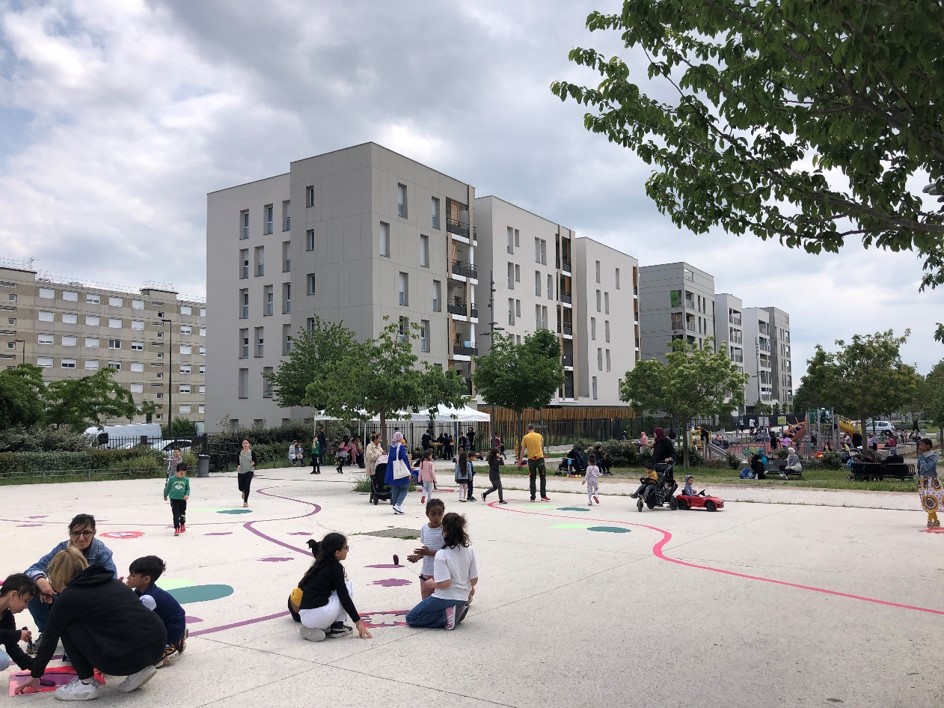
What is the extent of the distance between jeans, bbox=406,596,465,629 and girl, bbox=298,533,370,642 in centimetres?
55

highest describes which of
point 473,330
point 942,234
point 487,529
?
point 473,330

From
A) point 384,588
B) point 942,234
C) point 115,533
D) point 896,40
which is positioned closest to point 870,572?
point 942,234

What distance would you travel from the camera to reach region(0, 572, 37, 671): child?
566 centimetres

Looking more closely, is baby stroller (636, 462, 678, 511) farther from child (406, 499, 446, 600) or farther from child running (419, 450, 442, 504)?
child (406, 499, 446, 600)

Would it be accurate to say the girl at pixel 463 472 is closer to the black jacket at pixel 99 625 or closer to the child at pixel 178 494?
the child at pixel 178 494

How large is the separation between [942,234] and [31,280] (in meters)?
94.6

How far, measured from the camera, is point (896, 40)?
4.69m

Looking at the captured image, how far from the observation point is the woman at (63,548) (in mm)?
6082

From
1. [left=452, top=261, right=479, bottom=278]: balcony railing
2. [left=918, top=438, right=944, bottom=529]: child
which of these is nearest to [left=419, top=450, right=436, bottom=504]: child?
[left=918, top=438, right=944, bottom=529]: child

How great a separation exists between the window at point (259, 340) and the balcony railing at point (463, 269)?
537 inches

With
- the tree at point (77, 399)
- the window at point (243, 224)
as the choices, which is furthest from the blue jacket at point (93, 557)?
the window at point (243, 224)

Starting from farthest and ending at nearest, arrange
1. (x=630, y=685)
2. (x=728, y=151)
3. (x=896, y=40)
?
(x=728, y=151)
(x=630, y=685)
(x=896, y=40)

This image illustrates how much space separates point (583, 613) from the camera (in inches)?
309

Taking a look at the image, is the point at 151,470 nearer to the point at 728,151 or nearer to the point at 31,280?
the point at 728,151
